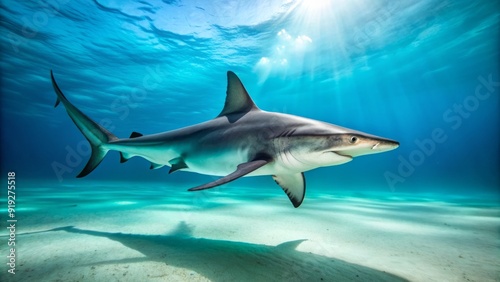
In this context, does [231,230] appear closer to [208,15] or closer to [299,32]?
[208,15]

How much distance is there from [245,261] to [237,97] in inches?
106

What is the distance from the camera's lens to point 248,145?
129 inches

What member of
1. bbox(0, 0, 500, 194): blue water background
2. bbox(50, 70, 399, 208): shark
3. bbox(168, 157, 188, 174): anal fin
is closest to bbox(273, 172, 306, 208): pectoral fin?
bbox(50, 70, 399, 208): shark

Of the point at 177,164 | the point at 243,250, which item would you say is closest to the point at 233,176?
the point at 243,250

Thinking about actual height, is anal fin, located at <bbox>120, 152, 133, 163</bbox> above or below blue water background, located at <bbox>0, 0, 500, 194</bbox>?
below

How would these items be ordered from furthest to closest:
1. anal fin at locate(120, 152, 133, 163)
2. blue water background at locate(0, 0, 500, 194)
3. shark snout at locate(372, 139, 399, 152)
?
1. blue water background at locate(0, 0, 500, 194)
2. anal fin at locate(120, 152, 133, 163)
3. shark snout at locate(372, 139, 399, 152)

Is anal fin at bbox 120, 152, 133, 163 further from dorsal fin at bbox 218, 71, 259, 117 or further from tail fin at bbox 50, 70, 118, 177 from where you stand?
dorsal fin at bbox 218, 71, 259, 117

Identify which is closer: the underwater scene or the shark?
the shark

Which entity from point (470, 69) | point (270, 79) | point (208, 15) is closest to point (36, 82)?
point (208, 15)

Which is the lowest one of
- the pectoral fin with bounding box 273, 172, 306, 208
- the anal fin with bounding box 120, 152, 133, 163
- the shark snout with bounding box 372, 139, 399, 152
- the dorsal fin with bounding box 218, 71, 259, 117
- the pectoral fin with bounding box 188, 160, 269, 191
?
the pectoral fin with bounding box 273, 172, 306, 208

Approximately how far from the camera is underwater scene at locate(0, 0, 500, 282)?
2633 millimetres

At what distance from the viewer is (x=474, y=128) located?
132 metres

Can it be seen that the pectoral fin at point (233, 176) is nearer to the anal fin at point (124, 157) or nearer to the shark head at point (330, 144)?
the shark head at point (330, 144)

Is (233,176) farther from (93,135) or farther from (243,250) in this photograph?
(93,135)
